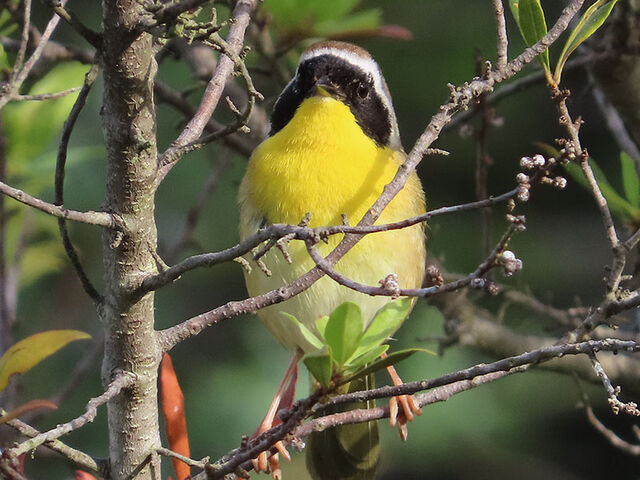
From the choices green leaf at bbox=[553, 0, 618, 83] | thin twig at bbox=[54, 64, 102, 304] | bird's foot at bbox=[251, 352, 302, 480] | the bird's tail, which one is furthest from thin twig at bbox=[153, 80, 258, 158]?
green leaf at bbox=[553, 0, 618, 83]

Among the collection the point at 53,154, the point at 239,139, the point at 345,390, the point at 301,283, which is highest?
the point at 239,139

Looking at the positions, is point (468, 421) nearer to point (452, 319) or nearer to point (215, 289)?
point (452, 319)

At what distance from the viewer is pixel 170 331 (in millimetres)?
1581

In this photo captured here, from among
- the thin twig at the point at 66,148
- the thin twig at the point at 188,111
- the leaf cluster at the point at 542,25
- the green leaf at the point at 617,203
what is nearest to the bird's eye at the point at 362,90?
the thin twig at the point at 188,111

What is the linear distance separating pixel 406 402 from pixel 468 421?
1.53 metres

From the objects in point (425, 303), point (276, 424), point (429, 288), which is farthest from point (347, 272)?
point (425, 303)

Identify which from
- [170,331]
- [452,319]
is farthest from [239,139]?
[170,331]

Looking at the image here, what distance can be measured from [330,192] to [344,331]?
102 centimetres

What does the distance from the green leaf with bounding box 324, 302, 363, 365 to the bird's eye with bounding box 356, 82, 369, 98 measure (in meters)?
1.37

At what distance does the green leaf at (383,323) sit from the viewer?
149 centimetres

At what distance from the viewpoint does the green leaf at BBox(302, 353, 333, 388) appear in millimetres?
1413

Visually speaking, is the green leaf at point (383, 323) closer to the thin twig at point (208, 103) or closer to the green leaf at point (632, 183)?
the thin twig at point (208, 103)

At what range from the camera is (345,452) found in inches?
112

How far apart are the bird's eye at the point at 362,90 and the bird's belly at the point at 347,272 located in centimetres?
41
